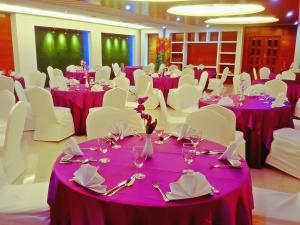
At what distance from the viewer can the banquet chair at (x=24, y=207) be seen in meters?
2.13

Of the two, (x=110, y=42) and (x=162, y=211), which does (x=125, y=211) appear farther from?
(x=110, y=42)

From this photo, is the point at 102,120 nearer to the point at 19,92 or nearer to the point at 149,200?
the point at 149,200

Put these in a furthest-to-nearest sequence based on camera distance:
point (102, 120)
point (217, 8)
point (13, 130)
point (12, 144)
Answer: point (217, 8), point (12, 144), point (13, 130), point (102, 120)

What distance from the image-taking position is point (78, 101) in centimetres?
552

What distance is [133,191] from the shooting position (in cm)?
174

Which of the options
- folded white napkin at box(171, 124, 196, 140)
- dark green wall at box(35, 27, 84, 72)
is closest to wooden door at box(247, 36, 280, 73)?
dark green wall at box(35, 27, 84, 72)

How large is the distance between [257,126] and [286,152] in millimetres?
499

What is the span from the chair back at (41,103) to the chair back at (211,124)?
2.71 metres

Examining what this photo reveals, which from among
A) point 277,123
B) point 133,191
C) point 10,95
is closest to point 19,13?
point 10,95

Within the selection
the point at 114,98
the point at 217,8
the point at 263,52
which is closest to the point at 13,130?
the point at 114,98

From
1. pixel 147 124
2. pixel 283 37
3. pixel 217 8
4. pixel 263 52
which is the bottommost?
pixel 147 124

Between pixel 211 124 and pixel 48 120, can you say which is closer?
pixel 211 124

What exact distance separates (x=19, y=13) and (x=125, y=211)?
9699 mm

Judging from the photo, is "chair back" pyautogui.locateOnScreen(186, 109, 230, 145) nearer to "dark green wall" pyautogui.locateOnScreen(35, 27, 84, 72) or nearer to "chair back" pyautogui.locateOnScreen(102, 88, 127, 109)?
"chair back" pyautogui.locateOnScreen(102, 88, 127, 109)
